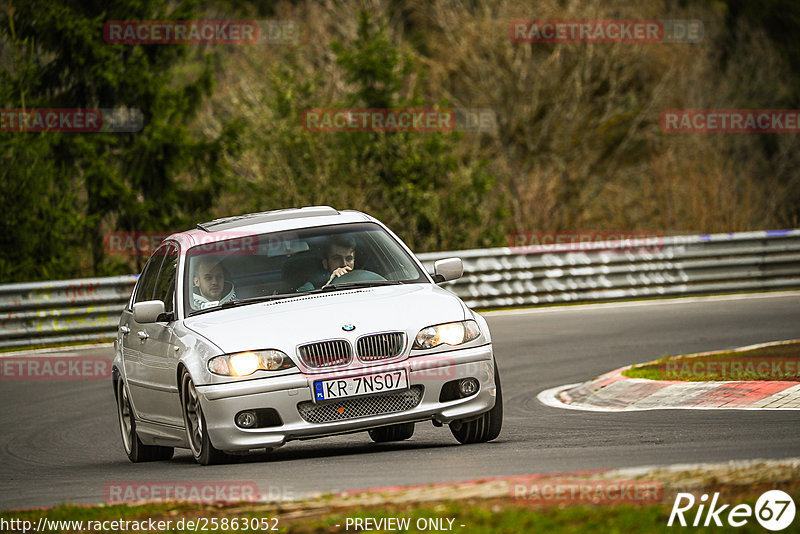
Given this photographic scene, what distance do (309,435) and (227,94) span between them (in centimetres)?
3499

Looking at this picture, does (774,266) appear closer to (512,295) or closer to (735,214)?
(512,295)

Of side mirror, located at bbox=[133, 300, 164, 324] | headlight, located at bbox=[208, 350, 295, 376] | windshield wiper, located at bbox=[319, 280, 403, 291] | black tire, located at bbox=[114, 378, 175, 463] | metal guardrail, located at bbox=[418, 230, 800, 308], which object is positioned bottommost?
metal guardrail, located at bbox=[418, 230, 800, 308]

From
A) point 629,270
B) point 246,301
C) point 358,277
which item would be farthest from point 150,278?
point 629,270

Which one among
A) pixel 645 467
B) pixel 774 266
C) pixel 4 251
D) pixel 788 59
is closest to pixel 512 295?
pixel 774 266

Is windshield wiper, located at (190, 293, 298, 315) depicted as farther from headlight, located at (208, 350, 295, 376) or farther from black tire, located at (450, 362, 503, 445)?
black tire, located at (450, 362, 503, 445)

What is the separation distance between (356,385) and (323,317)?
1.73 ft

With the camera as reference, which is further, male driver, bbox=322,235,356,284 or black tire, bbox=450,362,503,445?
male driver, bbox=322,235,356,284

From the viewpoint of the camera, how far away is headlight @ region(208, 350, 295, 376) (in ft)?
27.6

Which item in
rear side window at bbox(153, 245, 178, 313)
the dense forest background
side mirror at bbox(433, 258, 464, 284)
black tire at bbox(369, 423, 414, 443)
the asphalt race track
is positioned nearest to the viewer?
the asphalt race track

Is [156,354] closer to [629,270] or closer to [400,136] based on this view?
[629,270]

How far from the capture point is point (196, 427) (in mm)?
8875

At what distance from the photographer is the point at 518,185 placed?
38.8m

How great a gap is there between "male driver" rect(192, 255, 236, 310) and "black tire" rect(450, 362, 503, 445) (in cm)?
186

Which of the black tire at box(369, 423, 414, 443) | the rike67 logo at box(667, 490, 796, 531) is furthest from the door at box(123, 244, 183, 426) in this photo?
the rike67 logo at box(667, 490, 796, 531)
